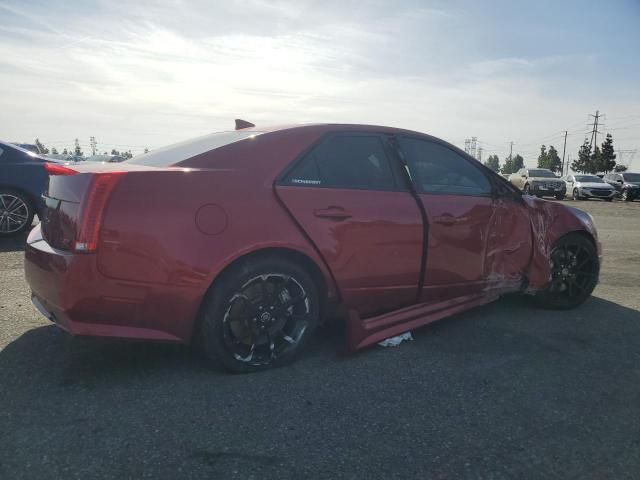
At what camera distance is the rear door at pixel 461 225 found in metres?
3.63

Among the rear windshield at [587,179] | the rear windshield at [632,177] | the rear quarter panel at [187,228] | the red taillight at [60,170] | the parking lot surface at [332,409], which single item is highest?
the rear windshield at [632,177]

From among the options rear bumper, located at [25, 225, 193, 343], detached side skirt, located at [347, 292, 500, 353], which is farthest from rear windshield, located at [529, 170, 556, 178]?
rear bumper, located at [25, 225, 193, 343]

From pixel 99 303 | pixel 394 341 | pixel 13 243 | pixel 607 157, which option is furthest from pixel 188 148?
pixel 607 157

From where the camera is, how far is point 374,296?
3.42 meters

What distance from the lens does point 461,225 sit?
12.2ft

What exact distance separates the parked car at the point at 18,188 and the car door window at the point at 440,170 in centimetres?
577

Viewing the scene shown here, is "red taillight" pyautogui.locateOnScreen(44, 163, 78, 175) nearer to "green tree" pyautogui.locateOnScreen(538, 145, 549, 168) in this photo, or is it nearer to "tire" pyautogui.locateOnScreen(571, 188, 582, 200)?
"tire" pyautogui.locateOnScreen(571, 188, 582, 200)

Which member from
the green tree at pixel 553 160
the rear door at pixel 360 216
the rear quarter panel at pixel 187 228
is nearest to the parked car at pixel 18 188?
the rear quarter panel at pixel 187 228

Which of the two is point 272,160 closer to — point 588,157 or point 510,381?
point 510,381

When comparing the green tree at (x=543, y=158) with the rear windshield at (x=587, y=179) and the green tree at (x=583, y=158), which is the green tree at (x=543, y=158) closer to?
the green tree at (x=583, y=158)

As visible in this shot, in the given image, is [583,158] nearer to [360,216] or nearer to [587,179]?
[587,179]

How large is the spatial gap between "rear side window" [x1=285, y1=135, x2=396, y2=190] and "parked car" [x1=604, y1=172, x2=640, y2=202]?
27.3 meters

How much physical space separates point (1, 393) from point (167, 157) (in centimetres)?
158

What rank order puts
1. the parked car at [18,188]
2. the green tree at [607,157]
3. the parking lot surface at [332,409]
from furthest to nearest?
the green tree at [607,157] < the parked car at [18,188] < the parking lot surface at [332,409]
